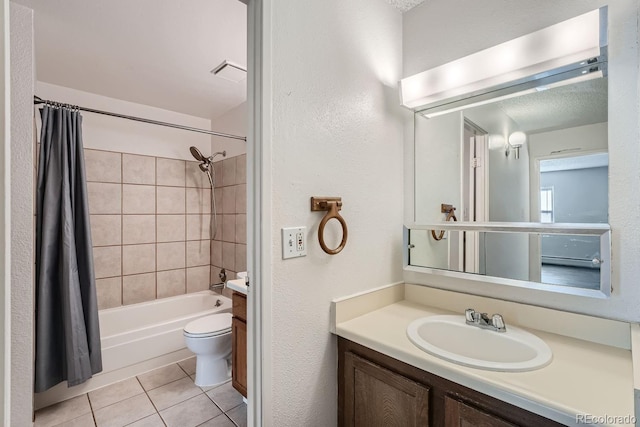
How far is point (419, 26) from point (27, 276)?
2.21 metres

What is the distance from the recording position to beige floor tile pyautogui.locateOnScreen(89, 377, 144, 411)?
1.95 meters

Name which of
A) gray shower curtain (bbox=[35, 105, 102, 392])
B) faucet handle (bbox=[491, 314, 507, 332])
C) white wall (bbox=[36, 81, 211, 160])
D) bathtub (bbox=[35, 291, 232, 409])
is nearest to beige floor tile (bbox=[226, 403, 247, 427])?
bathtub (bbox=[35, 291, 232, 409])

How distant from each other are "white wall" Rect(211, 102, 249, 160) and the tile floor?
6.65ft

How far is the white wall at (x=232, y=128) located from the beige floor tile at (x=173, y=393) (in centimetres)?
200

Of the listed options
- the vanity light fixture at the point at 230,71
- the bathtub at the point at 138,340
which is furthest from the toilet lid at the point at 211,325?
the vanity light fixture at the point at 230,71

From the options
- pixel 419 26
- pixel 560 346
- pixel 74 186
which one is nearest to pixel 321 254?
pixel 560 346

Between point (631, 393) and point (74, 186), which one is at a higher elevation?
point (74, 186)

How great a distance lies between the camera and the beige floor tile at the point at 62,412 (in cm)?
176

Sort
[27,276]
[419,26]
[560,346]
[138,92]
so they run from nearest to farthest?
[560,346] < [27,276] < [419,26] < [138,92]

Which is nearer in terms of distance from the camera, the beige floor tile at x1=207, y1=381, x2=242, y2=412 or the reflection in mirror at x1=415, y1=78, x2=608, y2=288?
the reflection in mirror at x1=415, y1=78, x2=608, y2=288

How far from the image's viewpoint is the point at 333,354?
1.25 metres

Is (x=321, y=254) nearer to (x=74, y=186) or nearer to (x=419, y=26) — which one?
(x=419, y=26)

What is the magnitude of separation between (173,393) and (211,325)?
494 mm

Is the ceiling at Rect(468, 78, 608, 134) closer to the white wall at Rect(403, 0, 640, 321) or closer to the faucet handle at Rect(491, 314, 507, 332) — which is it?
the white wall at Rect(403, 0, 640, 321)
